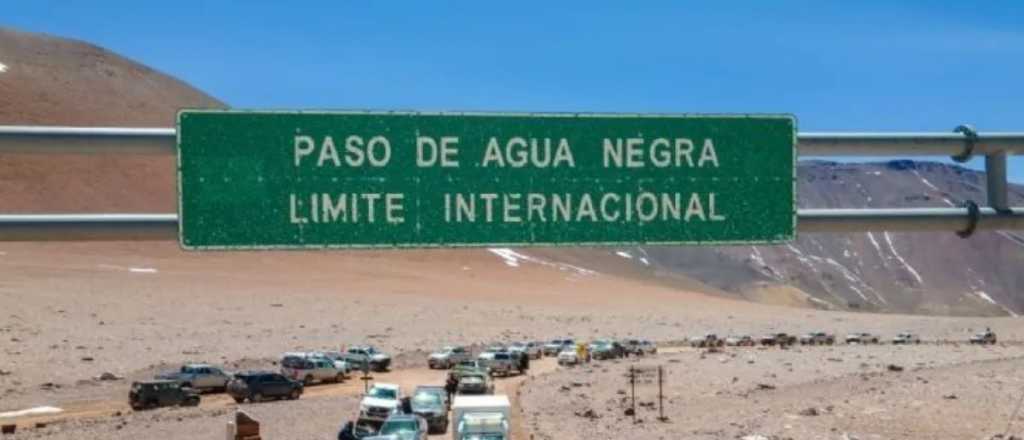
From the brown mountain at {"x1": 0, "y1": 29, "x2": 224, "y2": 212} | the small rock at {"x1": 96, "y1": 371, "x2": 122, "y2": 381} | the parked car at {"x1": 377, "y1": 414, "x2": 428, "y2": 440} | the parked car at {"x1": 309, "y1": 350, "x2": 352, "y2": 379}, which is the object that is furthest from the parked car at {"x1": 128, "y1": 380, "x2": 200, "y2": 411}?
the brown mountain at {"x1": 0, "y1": 29, "x2": 224, "y2": 212}

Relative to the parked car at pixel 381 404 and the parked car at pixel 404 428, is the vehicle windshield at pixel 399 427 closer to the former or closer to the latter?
the parked car at pixel 404 428

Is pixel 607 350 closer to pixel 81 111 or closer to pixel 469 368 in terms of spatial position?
pixel 469 368

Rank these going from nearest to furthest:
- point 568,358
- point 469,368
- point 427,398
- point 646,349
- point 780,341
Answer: point 427,398
point 469,368
point 568,358
point 646,349
point 780,341

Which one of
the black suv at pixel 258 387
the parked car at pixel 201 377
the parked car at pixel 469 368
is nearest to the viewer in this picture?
the black suv at pixel 258 387

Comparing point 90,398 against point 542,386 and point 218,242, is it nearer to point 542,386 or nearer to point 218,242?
point 542,386

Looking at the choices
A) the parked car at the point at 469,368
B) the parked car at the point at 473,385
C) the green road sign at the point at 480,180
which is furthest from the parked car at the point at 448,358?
the green road sign at the point at 480,180

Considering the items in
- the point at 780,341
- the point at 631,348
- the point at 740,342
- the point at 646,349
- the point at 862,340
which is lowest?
the point at 862,340

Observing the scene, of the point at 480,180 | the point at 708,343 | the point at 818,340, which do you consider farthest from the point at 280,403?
the point at 818,340
